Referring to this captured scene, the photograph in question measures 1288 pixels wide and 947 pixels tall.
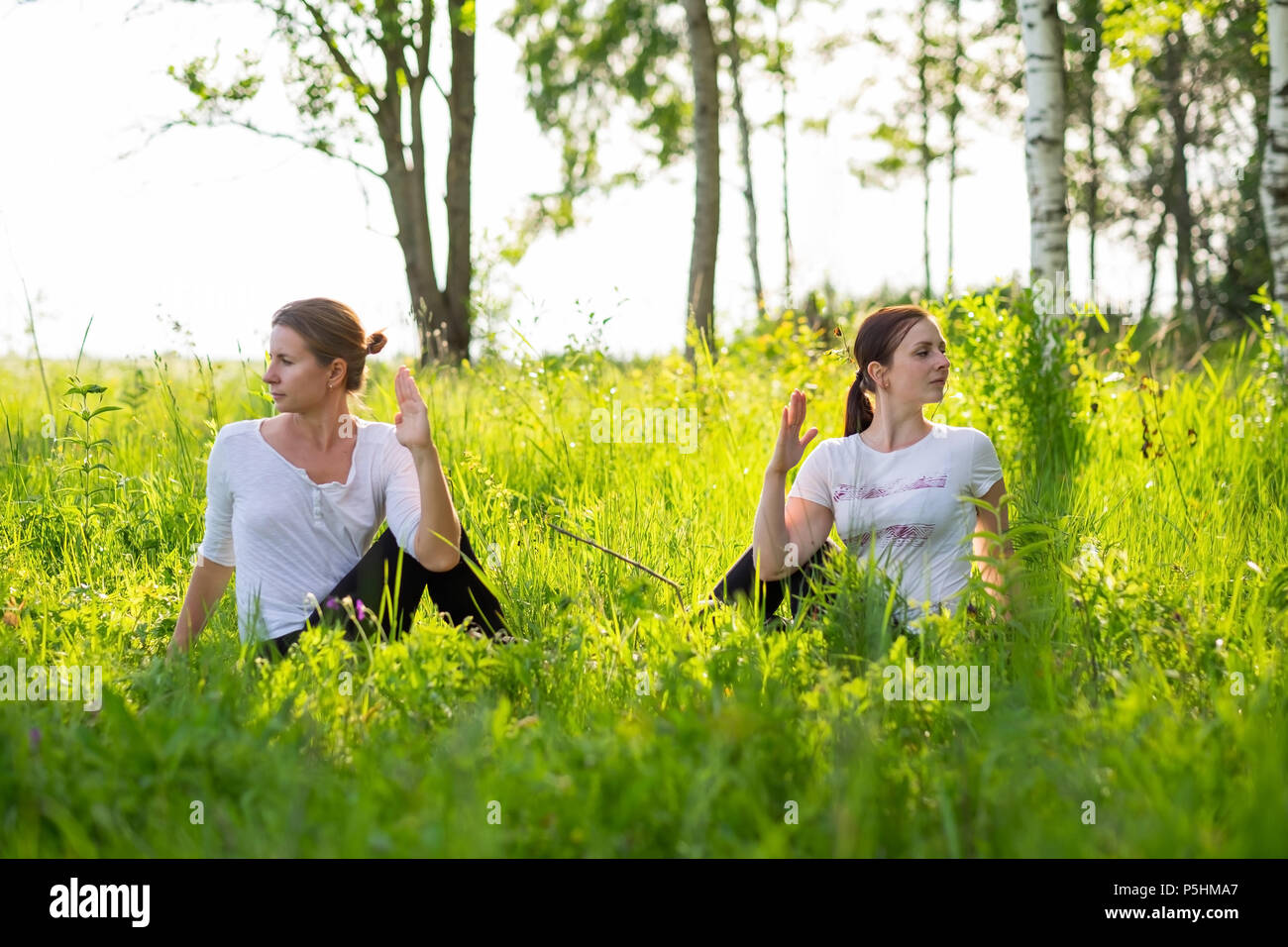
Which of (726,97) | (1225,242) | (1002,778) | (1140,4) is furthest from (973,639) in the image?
(1225,242)

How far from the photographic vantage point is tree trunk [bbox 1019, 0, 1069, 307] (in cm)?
722

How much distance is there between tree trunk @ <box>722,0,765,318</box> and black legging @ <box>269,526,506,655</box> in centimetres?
1748

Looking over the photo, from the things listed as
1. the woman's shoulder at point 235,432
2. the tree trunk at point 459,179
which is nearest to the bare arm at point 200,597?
the woman's shoulder at point 235,432

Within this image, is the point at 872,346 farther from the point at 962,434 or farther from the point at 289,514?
the point at 289,514

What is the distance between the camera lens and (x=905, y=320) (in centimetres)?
400

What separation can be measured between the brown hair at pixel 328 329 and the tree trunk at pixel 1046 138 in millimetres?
5069

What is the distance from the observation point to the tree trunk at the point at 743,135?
784 inches

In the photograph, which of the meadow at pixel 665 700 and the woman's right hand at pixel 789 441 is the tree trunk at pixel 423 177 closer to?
the meadow at pixel 665 700

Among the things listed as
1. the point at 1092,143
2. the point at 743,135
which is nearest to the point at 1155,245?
the point at 1092,143

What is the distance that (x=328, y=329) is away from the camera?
3.71 metres

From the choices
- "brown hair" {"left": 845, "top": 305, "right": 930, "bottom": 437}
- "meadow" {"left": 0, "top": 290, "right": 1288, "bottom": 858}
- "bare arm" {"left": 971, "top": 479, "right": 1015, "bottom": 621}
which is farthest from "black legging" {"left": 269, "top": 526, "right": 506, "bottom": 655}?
"bare arm" {"left": 971, "top": 479, "right": 1015, "bottom": 621}

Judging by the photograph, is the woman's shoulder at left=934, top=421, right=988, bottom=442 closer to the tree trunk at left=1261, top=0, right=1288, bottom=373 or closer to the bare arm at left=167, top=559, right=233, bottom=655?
the bare arm at left=167, top=559, right=233, bottom=655

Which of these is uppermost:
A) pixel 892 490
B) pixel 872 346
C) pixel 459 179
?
pixel 459 179

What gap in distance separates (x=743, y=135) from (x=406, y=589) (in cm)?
2027
